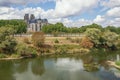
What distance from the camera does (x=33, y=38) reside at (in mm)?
76438

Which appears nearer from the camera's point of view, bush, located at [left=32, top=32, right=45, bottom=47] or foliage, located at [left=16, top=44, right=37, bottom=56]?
foliage, located at [left=16, top=44, right=37, bottom=56]

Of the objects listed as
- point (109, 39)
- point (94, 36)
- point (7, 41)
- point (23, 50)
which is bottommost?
point (23, 50)

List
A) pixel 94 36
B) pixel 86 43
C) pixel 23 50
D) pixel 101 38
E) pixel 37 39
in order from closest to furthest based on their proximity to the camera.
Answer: pixel 23 50 < pixel 37 39 < pixel 86 43 < pixel 94 36 < pixel 101 38

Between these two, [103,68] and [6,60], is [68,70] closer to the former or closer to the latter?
[103,68]

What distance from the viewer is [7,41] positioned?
64.9m

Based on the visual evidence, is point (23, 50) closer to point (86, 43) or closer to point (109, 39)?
point (86, 43)

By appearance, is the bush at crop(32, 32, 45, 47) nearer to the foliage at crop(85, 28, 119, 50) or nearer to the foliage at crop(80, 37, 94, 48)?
the foliage at crop(80, 37, 94, 48)

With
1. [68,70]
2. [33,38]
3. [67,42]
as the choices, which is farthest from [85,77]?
[67,42]

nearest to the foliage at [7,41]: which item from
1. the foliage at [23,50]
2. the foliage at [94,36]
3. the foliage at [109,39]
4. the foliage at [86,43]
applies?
the foliage at [23,50]

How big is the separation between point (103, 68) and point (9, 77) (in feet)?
63.7

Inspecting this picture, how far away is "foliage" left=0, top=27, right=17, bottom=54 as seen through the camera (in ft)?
213

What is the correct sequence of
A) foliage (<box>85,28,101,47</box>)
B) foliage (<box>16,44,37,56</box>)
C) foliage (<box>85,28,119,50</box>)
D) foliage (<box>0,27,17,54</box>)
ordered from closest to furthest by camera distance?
1. foliage (<box>16,44,37,56</box>)
2. foliage (<box>0,27,17,54</box>)
3. foliage (<box>85,28,101,47</box>)
4. foliage (<box>85,28,119,50</box>)

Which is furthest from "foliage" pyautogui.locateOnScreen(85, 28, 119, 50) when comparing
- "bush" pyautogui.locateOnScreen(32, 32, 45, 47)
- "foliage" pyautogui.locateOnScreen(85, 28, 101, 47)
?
"bush" pyautogui.locateOnScreen(32, 32, 45, 47)

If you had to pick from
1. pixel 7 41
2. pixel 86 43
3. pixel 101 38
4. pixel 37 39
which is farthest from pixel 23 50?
pixel 101 38
